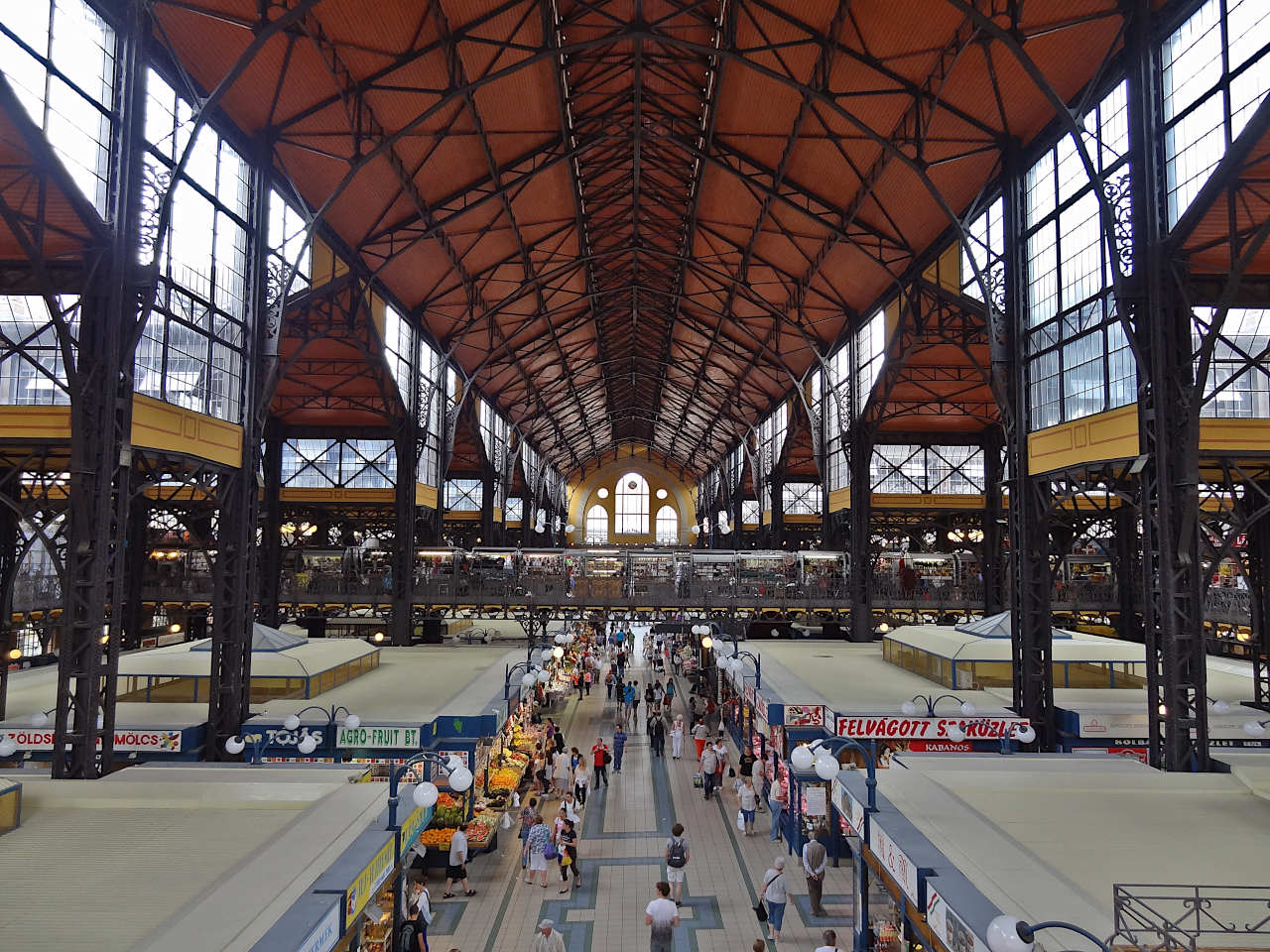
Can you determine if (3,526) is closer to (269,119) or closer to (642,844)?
(269,119)

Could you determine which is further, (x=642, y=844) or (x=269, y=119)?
(x=269, y=119)

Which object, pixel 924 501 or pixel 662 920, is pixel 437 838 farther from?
pixel 924 501

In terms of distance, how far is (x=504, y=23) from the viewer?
1980 cm

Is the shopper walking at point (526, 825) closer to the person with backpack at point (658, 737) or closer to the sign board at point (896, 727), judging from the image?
the sign board at point (896, 727)

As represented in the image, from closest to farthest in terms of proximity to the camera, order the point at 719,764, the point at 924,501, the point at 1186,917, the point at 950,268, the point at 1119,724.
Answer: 1. the point at 1186,917
2. the point at 1119,724
3. the point at 719,764
4. the point at 950,268
5. the point at 924,501

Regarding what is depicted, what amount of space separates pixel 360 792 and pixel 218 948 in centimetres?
453

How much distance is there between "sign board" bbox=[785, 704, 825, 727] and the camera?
55.4 feet

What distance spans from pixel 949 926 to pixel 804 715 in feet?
33.6

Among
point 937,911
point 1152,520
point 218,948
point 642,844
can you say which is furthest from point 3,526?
point 1152,520

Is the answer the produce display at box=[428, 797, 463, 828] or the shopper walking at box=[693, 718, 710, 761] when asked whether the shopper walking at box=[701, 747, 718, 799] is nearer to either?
the shopper walking at box=[693, 718, 710, 761]

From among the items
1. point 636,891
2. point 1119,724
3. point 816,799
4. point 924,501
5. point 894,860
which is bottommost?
point 636,891

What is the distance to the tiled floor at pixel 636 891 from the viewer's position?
12.1 meters

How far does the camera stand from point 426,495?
36.0m

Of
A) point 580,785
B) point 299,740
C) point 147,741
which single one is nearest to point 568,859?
point 580,785
